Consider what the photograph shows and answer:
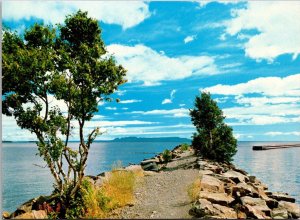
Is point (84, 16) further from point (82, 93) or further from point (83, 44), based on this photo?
point (82, 93)

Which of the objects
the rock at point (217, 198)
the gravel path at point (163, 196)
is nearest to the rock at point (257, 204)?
the rock at point (217, 198)

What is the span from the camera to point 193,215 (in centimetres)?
1524

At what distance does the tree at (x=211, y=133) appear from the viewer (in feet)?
125

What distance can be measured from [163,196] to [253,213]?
556 centimetres

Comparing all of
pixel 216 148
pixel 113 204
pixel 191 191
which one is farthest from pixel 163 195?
pixel 216 148

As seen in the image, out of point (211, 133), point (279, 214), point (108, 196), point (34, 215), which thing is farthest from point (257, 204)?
point (211, 133)

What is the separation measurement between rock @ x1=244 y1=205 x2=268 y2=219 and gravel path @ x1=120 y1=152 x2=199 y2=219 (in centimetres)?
244

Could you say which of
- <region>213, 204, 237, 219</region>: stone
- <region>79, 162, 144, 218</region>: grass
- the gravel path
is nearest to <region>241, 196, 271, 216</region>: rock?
<region>213, 204, 237, 219</region>: stone

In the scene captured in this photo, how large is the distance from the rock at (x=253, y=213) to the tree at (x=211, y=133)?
2145cm

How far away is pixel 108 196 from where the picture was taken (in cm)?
1772

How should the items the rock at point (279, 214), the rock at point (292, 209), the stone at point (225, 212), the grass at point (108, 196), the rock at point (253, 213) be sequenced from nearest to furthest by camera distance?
the stone at point (225, 212)
the rock at point (253, 213)
the grass at point (108, 196)
the rock at point (279, 214)
the rock at point (292, 209)

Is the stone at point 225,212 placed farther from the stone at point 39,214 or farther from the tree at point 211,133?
the tree at point 211,133

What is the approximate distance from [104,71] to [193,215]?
7193mm

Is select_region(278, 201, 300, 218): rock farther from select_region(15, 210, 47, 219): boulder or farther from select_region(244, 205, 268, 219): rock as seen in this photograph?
select_region(15, 210, 47, 219): boulder
